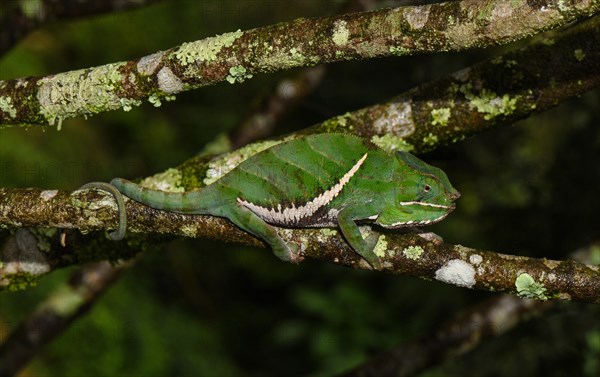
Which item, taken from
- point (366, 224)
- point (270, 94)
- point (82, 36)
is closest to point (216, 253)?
point (82, 36)

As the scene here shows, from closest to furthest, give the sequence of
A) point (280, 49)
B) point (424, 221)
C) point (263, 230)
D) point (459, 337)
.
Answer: point (280, 49) → point (263, 230) → point (424, 221) → point (459, 337)

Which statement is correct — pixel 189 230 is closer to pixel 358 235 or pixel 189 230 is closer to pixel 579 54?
pixel 358 235

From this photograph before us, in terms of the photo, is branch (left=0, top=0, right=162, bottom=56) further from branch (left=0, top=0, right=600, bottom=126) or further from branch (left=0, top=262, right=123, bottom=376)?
branch (left=0, top=0, right=600, bottom=126)

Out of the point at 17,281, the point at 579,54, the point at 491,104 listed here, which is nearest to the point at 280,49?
the point at 491,104

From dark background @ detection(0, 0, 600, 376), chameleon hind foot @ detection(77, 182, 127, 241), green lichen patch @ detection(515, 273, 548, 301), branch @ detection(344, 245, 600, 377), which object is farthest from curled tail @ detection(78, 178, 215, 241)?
branch @ detection(344, 245, 600, 377)

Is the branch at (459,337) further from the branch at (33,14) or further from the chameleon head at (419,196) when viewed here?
the branch at (33,14)

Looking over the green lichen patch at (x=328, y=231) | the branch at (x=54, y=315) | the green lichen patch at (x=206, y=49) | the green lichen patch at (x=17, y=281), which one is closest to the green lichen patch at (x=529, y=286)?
the green lichen patch at (x=328, y=231)

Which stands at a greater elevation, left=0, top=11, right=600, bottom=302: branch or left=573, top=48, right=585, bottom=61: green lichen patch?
left=573, top=48, right=585, bottom=61: green lichen patch
